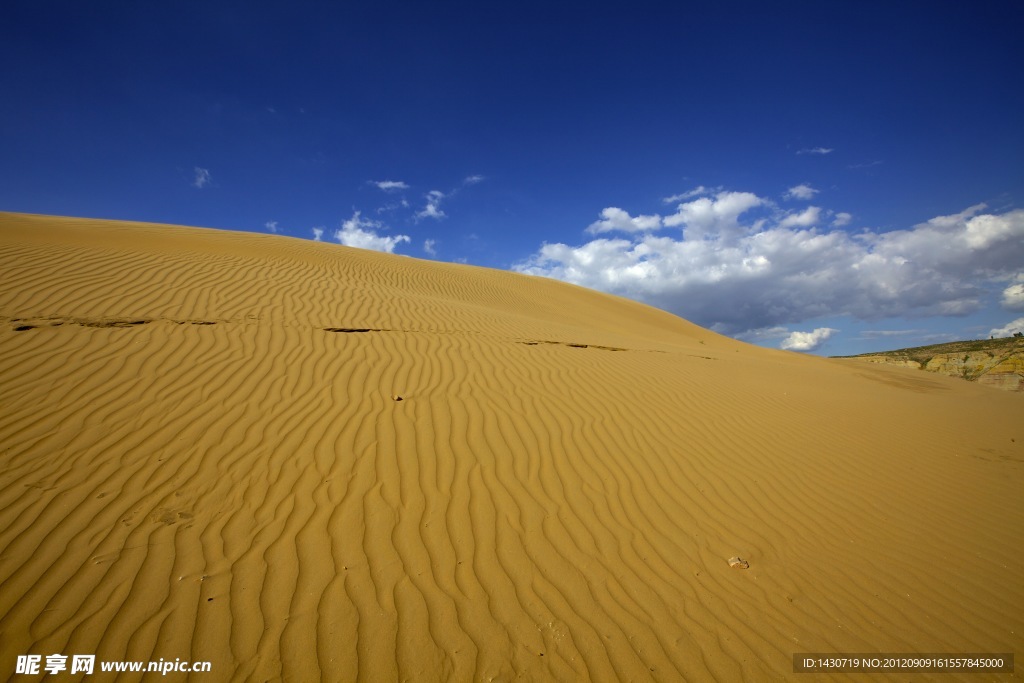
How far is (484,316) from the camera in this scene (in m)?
11.4

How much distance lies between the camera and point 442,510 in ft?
→ 11.9

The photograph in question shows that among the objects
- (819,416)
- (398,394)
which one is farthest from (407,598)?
(819,416)

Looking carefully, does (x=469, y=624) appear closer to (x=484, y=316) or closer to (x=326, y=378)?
(x=326, y=378)

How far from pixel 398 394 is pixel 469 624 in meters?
3.28

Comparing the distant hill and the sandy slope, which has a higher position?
the distant hill

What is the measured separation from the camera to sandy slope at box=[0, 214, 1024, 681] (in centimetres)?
258
